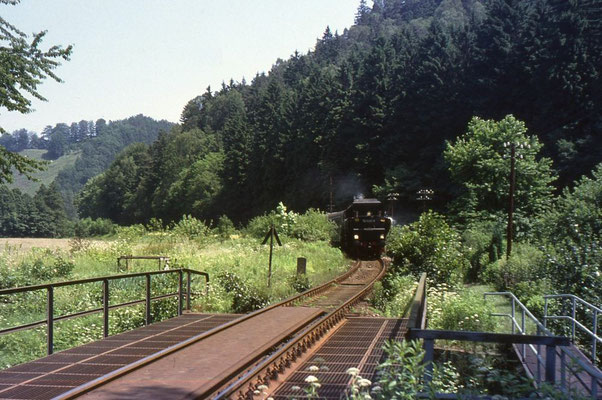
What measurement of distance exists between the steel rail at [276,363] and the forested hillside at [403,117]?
41754 millimetres

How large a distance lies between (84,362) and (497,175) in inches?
1765

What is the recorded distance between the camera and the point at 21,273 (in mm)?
18312

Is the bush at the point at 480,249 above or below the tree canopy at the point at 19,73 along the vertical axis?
below

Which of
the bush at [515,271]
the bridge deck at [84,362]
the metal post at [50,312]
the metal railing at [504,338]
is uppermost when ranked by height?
the metal railing at [504,338]

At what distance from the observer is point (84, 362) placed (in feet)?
26.9

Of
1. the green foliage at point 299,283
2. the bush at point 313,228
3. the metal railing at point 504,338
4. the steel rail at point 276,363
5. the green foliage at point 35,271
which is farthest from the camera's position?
the bush at point 313,228

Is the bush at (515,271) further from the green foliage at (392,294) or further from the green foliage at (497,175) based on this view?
the green foliage at (497,175)

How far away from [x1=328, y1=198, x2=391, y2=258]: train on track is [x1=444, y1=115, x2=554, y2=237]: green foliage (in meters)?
16.5

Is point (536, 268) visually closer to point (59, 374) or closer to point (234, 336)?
point (234, 336)

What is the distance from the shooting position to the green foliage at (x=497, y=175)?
47.9 meters

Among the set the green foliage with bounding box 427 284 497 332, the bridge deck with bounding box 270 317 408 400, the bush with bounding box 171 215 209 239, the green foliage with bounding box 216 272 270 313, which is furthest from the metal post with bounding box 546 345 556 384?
the bush with bounding box 171 215 209 239

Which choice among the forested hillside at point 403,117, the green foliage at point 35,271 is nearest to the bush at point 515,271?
the green foliage at point 35,271

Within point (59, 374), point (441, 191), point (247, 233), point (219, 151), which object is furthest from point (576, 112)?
point (219, 151)

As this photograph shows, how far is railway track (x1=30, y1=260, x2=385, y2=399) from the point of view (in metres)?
6.11
